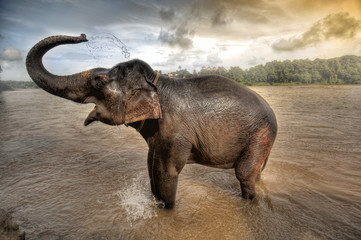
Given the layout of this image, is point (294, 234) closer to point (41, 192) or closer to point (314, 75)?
point (41, 192)

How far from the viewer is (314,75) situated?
49.6 m

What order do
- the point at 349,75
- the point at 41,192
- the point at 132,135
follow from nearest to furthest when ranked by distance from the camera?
the point at 41,192 → the point at 132,135 → the point at 349,75

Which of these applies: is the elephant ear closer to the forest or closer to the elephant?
the elephant

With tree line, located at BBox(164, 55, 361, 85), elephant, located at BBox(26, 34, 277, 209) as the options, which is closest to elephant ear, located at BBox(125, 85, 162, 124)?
elephant, located at BBox(26, 34, 277, 209)

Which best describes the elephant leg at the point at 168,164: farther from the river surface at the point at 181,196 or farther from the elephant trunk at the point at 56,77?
the elephant trunk at the point at 56,77

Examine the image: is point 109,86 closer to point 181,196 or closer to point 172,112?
point 172,112

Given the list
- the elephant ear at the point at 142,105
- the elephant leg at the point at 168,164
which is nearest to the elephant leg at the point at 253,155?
the elephant leg at the point at 168,164

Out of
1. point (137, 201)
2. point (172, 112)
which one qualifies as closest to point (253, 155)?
point (172, 112)

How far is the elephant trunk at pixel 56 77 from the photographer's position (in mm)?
2898

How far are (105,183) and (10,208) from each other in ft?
5.24

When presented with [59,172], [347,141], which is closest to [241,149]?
[59,172]

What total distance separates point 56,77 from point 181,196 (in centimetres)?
290

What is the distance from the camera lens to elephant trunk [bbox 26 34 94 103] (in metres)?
2.90

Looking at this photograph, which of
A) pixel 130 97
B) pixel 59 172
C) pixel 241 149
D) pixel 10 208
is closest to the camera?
pixel 130 97
